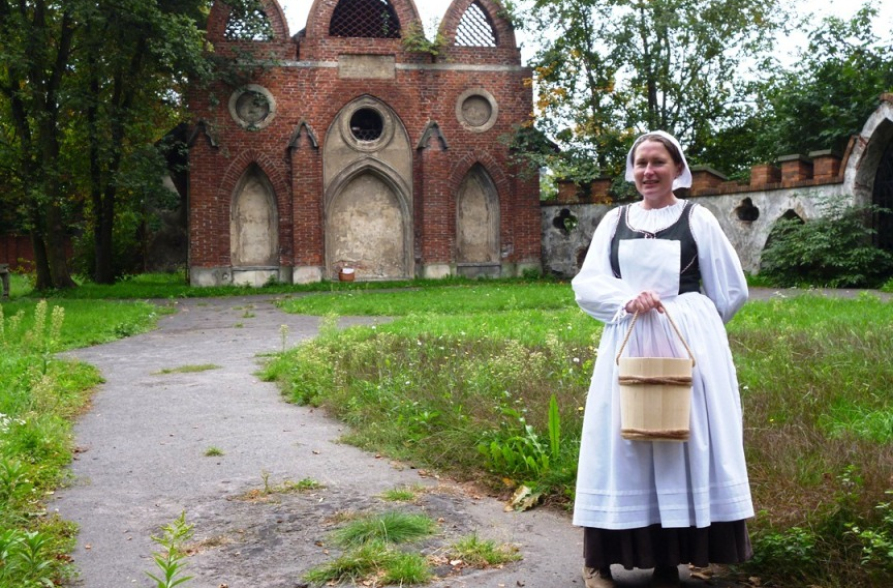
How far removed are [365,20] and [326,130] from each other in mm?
3584

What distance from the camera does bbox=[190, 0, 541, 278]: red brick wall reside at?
87.7 ft

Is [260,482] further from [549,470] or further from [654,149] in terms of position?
[654,149]

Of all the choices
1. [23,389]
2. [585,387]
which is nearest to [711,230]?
[585,387]

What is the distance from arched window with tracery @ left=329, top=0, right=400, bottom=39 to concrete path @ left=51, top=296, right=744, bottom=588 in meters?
20.1

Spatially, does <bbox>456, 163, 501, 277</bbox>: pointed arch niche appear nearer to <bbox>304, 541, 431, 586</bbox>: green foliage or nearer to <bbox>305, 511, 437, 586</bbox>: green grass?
<bbox>305, 511, 437, 586</bbox>: green grass

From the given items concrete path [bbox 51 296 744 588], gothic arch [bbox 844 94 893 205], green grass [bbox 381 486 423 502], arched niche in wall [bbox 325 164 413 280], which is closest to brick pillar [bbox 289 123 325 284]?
arched niche in wall [bbox 325 164 413 280]

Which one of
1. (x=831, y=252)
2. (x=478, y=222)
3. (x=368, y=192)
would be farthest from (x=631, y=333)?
(x=478, y=222)

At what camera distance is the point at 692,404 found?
4.08 m

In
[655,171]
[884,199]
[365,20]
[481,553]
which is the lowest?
[481,553]

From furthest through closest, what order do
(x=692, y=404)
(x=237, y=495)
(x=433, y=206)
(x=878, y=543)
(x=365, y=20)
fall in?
(x=365, y=20)
(x=433, y=206)
(x=237, y=495)
(x=692, y=404)
(x=878, y=543)

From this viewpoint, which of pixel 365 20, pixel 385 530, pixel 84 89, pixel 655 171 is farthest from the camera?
pixel 365 20

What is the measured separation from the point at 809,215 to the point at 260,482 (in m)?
18.5

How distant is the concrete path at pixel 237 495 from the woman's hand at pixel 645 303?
119 cm

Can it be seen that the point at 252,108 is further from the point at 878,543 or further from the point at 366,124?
the point at 878,543
